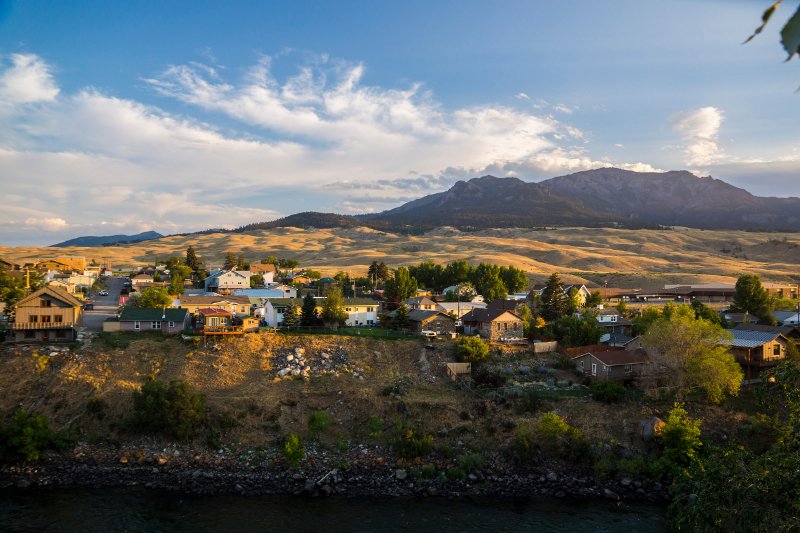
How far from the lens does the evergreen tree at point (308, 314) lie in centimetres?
3550

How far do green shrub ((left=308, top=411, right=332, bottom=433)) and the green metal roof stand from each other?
1327 centimetres

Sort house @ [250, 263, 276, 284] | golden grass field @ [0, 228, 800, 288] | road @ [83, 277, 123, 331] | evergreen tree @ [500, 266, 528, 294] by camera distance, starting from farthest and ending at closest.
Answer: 1. golden grass field @ [0, 228, 800, 288]
2. house @ [250, 263, 276, 284]
3. evergreen tree @ [500, 266, 528, 294]
4. road @ [83, 277, 123, 331]

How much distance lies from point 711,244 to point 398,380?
132502 mm

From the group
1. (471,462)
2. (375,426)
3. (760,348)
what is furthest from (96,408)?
(760,348)

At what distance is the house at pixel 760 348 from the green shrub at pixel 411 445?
16.9 m

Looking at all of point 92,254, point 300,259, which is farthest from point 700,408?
point 92,254

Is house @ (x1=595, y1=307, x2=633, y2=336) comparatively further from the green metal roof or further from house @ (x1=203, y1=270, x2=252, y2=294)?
house @ (x1=203, y1=270, x2=252, y2=294)

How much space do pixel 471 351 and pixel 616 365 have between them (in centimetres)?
769

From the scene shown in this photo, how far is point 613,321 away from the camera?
42.0 meters

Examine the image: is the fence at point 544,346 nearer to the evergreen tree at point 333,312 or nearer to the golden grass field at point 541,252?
the evergreen tree at point 333,312

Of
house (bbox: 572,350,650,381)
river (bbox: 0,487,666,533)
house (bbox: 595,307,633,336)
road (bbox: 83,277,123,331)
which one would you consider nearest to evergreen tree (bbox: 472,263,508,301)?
house (bbox: 595,307,633,336)

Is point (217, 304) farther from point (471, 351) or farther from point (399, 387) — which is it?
point (471, 351)

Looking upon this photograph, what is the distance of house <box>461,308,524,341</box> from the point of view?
35.5 metres

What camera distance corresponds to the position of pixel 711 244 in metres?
136
